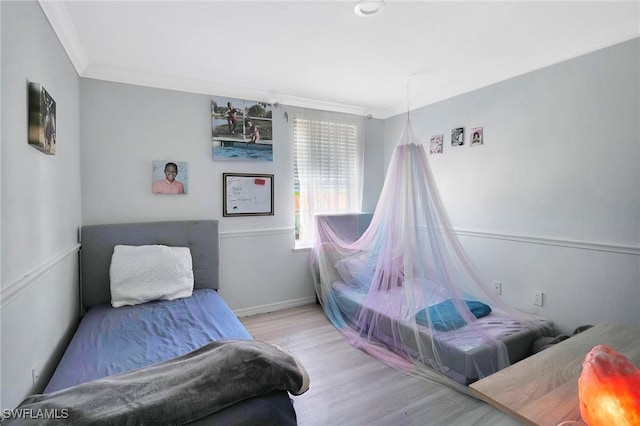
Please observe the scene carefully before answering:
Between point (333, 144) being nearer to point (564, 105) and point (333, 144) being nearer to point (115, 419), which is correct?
point (564, 105)

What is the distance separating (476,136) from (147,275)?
3334mm

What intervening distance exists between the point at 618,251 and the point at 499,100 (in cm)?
158

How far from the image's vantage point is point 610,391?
722mm

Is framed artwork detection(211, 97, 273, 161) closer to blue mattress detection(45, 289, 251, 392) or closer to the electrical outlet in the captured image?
blue mattress detection(45, 289, 251, 392)

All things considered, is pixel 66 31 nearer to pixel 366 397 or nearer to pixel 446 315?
pixel 366 397

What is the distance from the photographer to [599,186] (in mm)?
2420

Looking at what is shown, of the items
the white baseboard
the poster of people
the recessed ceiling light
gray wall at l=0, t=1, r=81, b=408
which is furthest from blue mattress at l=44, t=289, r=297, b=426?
the poster of people

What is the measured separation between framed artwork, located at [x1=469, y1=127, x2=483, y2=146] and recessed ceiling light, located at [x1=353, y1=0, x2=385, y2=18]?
1775 millimetres

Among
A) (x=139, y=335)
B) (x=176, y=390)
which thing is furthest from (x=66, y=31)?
(x=176, y=390)

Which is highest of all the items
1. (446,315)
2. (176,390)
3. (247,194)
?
(247,194)

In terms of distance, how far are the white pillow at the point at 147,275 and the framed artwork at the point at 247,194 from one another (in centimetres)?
79

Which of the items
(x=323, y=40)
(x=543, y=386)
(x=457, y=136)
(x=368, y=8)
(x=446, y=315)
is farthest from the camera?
(x=457, y=136)

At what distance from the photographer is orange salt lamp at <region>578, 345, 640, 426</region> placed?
2.30ft

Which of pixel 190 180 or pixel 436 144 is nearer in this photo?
pixel 190 180
